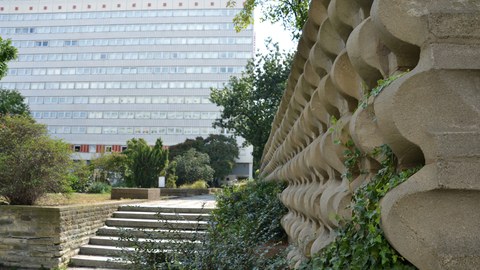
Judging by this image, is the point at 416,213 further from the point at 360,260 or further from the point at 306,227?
the point at 306,227

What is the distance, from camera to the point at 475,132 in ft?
3.35

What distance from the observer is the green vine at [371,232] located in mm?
1151

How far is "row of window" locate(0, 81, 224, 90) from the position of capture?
229 ft

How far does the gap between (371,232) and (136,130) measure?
71.1 metres

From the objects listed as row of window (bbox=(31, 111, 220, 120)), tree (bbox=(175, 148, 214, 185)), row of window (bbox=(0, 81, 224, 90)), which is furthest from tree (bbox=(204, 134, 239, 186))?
row of window (bbox=(0, 81, 224, 90))

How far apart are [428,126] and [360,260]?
498 millimetres

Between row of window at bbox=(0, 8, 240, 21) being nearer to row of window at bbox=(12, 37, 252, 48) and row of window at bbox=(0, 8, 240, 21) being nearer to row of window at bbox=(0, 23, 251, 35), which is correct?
row of window at bbox=(0, 23, 251, 35)

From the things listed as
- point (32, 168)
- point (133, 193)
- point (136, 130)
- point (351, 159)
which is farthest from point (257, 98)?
point (136, 130)

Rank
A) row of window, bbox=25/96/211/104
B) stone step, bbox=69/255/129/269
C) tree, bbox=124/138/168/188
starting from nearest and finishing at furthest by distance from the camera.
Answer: stone step, bbox=69/255/129/269, tree, bbox=124/138/168/188, row of window, bbox=25/96/211/104

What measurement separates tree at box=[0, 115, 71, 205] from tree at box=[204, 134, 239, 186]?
157 feet

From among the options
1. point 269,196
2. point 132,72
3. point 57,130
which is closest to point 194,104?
point 132,72

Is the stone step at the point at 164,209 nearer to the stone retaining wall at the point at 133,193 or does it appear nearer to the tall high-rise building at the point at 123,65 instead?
the stone retaining wall at the point at 133,193

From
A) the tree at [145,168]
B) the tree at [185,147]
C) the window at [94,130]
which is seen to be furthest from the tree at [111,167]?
the window at [94,130]

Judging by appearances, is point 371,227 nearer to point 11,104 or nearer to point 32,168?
point 32,168
